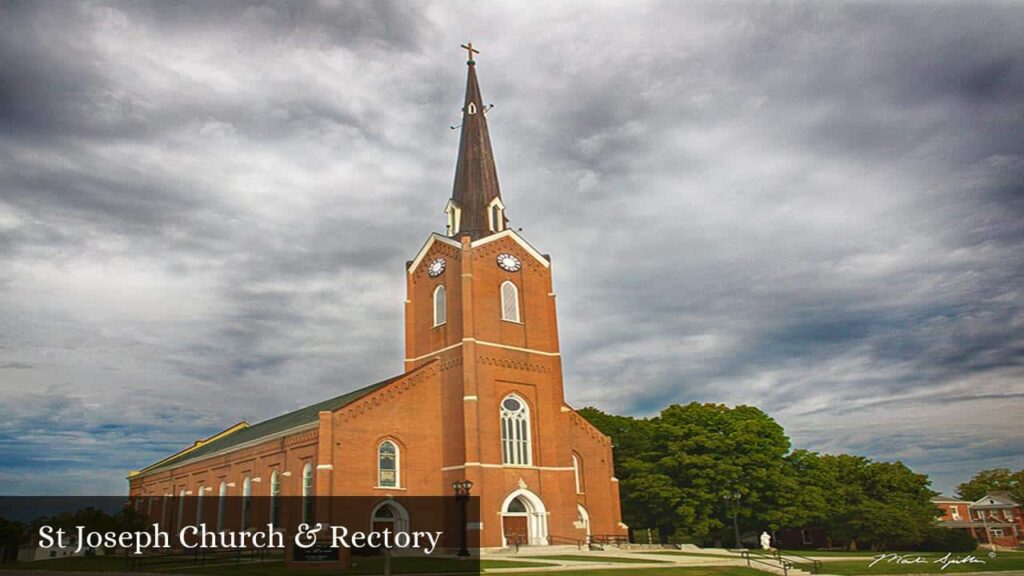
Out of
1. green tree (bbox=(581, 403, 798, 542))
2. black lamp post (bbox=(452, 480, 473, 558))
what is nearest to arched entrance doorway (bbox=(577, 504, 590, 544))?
green tree (bbox=(581, 403, 798, 542))

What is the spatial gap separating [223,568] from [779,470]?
37.2 metres

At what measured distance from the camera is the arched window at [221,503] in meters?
51.6

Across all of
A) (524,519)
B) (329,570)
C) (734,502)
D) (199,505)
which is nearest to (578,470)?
(524,519)

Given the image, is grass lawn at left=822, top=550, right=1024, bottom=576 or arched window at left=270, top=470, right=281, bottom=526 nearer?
grass lawn at left=822, top=550, right=1024, bottom=576

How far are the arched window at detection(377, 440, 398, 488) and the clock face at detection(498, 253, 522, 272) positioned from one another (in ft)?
40.1

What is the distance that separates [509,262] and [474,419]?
33.5 ft

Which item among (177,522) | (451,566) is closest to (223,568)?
(451,566)

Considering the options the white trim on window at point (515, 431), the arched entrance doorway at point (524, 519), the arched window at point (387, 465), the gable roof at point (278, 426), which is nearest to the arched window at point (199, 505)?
the gable roof at point (278, 426)

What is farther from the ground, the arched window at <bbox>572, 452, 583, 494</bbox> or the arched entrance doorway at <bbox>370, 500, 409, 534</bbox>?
the arched window at <bbox>572, 452, 583, 494</bbox>

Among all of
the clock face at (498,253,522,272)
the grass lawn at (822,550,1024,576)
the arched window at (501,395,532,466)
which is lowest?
the grass lawn at (822,550,1024,576)

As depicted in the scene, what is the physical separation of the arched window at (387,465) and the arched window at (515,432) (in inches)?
231

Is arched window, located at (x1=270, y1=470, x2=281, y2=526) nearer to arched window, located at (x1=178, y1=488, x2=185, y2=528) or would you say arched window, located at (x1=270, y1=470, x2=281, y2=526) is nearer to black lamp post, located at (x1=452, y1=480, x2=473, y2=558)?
black lamp post, located at (x1=452, y1=480, x2=473, y2=558)

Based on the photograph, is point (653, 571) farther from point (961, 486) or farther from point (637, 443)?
point (961, 486)

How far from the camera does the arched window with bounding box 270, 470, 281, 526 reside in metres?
44.5
